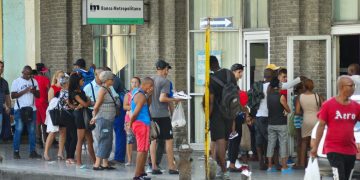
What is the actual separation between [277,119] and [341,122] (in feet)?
17.3

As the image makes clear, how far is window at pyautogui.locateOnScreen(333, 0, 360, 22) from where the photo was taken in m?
18.8

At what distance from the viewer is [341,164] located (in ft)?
40.3

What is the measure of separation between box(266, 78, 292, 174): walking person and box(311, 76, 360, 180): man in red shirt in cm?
515

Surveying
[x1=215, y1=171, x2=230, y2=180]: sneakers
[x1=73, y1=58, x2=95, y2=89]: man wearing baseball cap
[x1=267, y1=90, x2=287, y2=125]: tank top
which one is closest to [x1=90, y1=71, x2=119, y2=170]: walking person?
[x1=73, y1=58, x2=95, y2=89]: man wearing baseball cap

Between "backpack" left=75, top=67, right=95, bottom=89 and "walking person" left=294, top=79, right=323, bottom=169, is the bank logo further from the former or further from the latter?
"walking person" left=294, top=79, right=323, bottom=169

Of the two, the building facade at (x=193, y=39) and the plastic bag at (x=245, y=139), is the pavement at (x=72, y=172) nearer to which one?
the plastic bag at (x=245, y=139)

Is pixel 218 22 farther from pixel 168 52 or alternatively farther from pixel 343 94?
pixel 343 94

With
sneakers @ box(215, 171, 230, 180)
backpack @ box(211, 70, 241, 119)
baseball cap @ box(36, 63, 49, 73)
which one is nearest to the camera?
backpack @ box(211, 70, 241, 119)

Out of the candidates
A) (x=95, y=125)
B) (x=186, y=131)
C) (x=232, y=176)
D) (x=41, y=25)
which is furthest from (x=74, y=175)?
(x=41, y=25)

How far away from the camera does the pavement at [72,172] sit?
677 inches

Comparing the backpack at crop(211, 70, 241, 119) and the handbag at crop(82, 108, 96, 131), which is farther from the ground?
the backpack at crop(211, 70, 241, 119)

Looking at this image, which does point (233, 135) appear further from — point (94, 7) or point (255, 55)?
point (94, 7)

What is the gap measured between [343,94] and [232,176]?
5283mm

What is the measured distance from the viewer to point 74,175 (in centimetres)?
1767
